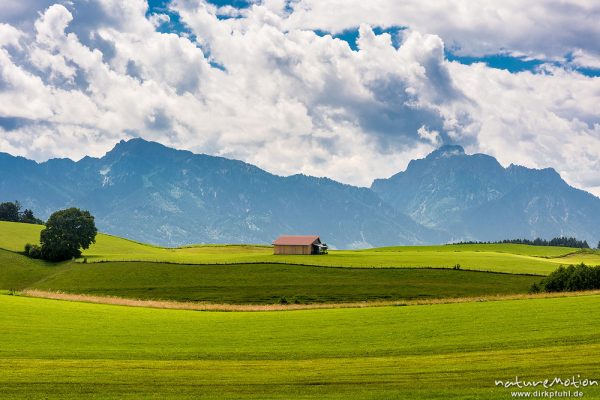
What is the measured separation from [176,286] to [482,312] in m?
62.5

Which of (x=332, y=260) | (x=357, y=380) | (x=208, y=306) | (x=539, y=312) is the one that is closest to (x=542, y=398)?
(x=357, y=380)

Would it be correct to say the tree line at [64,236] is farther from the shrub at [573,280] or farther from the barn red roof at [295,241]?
the shrub at [573,280]

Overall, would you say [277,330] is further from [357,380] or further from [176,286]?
[176,286]

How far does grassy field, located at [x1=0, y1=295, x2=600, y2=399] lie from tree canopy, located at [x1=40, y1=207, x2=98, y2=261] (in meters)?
81.1

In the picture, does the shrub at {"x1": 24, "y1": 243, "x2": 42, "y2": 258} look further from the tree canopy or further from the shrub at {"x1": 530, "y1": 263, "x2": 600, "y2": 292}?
the shrub at {"x1": 530, "y1": 263, "x2": 600, "y2": 292}

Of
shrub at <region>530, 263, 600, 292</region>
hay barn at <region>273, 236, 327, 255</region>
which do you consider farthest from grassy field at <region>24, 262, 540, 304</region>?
hay barn at <region>273, 236, 327, 255</region>

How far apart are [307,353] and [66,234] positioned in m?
114

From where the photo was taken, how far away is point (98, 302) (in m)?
81.9

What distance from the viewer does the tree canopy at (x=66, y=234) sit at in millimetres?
135500

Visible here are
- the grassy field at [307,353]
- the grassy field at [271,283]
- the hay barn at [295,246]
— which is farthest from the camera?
the hay barn at [295,246]

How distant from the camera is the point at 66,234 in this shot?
139375mm

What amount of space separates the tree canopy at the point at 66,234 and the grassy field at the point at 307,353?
81.1 m

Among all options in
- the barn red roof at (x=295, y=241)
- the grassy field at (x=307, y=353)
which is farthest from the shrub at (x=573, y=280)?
the barn red roof at (x=295, y=241)

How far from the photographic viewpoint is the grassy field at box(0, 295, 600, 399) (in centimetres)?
2817
